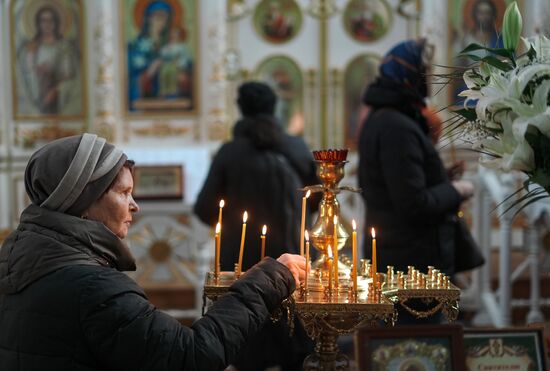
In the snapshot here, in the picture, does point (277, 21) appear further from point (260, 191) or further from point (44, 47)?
point (260, 191)

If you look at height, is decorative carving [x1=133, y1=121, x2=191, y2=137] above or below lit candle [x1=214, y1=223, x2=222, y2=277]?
above

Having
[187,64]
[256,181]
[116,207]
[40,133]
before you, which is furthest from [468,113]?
[40,133]

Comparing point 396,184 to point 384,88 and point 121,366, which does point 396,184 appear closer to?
point 384,88

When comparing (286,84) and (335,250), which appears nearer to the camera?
(335,250)

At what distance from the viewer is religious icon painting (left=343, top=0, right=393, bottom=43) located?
8344 mm

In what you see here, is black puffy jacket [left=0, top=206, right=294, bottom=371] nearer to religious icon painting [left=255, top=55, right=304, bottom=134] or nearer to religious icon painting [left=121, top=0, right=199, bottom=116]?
religious icon painting [left=121, top=0, right=199, bottom=116]

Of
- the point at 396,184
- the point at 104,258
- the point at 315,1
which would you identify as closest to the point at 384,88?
the point at 396,184

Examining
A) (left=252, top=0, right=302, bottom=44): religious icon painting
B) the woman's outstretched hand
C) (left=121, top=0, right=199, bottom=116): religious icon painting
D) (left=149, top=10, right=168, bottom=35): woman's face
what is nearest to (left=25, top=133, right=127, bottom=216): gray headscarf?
the woman's outstretched hand

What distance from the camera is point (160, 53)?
8.20m

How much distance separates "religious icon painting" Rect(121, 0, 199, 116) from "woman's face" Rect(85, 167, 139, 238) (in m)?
6.33

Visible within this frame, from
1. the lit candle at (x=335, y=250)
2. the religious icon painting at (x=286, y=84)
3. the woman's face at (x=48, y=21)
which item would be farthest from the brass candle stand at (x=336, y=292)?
the woman's face at (x=48, y=21)

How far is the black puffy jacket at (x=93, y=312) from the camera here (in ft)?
5.59

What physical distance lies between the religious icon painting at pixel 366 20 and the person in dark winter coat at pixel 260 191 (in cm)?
463

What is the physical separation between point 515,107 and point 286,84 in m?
6.90
